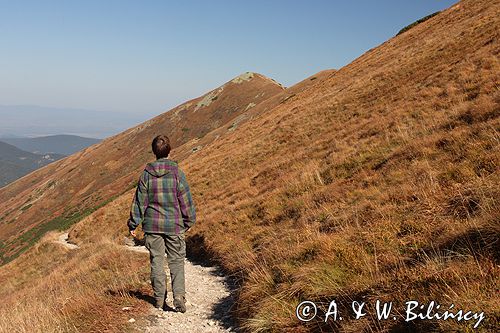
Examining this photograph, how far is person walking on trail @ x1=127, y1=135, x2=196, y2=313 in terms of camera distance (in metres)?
7.02

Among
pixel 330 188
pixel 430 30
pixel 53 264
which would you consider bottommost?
pixel 53 264

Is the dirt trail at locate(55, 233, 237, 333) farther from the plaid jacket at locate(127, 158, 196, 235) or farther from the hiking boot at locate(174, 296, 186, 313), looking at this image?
the plaid jacket at locate(127, 158, 196, 235)

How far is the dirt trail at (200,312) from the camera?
632cm

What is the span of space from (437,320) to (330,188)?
7197mm

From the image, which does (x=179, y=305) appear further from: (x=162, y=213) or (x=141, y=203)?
(x=141, y=203)

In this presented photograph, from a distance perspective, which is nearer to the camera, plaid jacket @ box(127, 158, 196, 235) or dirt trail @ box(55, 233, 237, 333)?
dirt trail @ box(55, 233, 237, 333)

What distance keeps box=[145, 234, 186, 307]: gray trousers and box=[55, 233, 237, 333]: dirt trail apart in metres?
0.37

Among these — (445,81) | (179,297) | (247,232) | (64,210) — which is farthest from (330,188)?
(64,210)

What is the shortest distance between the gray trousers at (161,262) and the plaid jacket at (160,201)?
0.20 m

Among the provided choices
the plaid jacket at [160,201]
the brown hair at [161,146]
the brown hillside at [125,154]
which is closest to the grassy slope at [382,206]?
the plaid jacket at [160,201]

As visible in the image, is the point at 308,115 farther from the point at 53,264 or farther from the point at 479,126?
the point at 53,264

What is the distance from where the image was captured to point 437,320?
3676mm

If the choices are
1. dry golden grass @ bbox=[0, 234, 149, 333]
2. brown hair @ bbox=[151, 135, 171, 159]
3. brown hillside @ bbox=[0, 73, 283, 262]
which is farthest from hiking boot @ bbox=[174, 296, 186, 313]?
brown hillside @ bbox=[0, 73, 283, 262]

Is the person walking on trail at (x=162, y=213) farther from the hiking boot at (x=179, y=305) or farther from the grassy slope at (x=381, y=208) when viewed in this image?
the grassy slope at (x=381, y=208)
